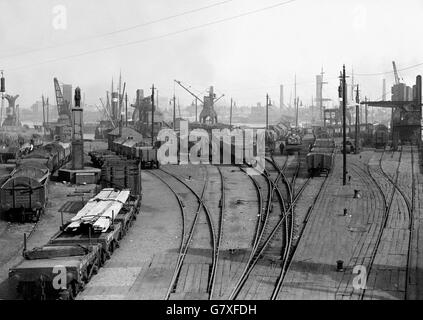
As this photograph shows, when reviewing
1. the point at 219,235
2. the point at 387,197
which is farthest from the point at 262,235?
the point at 387,197

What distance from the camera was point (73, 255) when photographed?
13844 millimetres

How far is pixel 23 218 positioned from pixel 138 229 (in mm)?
5171

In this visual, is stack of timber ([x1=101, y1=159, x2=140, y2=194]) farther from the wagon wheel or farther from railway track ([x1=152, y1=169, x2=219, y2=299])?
the wagon wheel

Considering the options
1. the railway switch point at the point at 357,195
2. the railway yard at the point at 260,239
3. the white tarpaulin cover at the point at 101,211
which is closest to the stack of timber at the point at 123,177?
the railway yard at the point at 260,239

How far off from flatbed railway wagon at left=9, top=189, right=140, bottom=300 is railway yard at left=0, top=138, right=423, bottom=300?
582 millimetres

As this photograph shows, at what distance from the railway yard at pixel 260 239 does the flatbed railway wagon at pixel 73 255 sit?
1.91 feet

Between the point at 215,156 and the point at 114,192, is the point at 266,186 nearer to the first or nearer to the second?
the point at 114,192

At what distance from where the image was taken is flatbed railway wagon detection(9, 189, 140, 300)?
486 inches

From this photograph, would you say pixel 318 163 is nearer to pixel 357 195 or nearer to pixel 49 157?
pixel 357 195

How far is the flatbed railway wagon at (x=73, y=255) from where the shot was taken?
40.5 feet

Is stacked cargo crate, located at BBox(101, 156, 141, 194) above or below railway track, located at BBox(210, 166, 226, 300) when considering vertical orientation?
above

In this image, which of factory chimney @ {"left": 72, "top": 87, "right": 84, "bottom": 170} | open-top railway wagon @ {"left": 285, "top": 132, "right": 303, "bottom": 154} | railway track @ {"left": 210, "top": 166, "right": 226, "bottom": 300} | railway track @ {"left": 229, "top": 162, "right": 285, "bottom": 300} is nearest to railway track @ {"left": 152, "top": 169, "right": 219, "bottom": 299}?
railway track @ {"left": 210, "top": 166, "right": 226, "bottom": 300}

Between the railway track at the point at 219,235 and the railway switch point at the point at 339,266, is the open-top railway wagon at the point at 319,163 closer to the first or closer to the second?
the railway track at the point at 219,235

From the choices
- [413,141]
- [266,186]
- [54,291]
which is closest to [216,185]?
[266,186]
